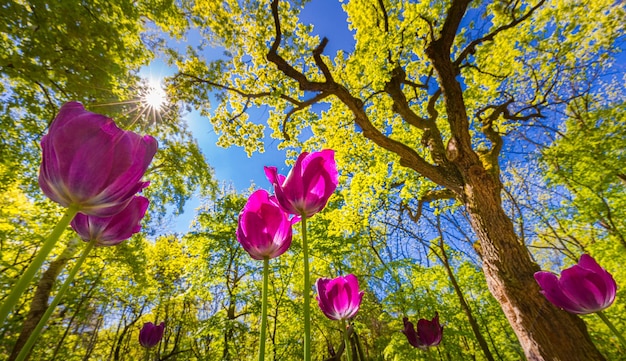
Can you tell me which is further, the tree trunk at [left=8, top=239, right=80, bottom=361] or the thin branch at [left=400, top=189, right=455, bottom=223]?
the thin branch at [left=400, top=189, right=455, bottom=223]

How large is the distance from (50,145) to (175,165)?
28.7 feet

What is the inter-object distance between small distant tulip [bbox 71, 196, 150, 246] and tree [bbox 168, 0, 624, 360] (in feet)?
14.8

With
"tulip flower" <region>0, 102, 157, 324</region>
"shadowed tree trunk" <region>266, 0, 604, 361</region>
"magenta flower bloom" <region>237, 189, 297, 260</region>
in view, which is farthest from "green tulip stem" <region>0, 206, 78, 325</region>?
"shadowed tree trunk" <region>266, 0, 604, 361</region>

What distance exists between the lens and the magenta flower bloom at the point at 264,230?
812mm

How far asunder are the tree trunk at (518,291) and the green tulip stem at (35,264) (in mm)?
4622

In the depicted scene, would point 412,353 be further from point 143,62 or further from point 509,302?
point 143,62

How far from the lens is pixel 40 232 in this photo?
587 centimetres

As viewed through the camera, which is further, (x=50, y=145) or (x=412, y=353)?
(x=412, y=353)

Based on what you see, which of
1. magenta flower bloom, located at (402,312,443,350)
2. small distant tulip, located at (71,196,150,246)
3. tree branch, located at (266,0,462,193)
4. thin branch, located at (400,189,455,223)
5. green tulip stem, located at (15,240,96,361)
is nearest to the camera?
green tulip stem, located at (15,240,96,361)

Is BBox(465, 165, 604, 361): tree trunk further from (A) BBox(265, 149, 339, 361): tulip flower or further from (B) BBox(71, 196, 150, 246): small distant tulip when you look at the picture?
(B) BBox(71, 196, 150, 246): small distant tulip

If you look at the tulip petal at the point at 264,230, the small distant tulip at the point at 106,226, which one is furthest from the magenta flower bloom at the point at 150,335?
the tulip petal at the point at 264,230

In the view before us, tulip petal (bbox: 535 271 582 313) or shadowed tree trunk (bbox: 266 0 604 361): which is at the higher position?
shadowed tree trunk (bbox: 266 0 604 361)

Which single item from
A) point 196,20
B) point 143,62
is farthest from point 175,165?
point 196,20

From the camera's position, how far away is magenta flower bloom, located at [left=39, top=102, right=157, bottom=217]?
1.75 ft
